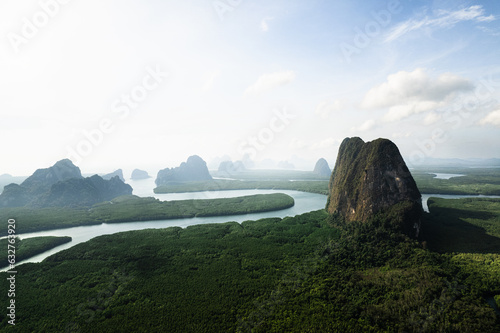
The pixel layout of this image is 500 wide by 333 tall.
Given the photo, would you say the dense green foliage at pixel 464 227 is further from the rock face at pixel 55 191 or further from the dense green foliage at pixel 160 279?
the rock face at pixel 55 191

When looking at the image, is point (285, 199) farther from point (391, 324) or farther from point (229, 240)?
point (391, 324)

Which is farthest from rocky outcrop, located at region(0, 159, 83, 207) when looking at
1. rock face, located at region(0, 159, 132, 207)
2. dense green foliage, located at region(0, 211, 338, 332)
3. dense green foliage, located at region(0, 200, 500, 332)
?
dense green foliage, located at region(0, 200, 500, 332)

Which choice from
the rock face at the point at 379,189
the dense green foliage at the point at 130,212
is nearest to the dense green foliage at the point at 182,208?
the dense green foliage at the point at 130,212

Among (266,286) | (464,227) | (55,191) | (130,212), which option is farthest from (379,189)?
(55,191)

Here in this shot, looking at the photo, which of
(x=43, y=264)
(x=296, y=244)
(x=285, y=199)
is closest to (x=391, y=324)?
(x=296, y=244)

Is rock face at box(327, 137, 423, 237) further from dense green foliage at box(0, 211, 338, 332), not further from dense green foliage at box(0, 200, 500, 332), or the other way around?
dense green foliage at box(0, 211, 338, 332)

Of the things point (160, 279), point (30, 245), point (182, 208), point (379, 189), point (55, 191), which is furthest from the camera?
point (55, 191)

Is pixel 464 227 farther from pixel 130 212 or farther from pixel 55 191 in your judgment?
pixel 55 191
